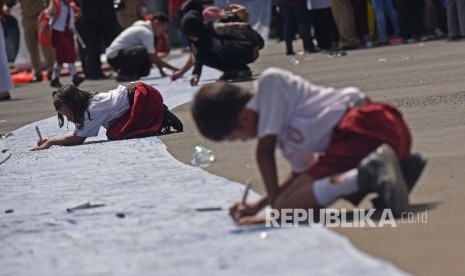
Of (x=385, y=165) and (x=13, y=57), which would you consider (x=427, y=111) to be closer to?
(x=385, y=165)

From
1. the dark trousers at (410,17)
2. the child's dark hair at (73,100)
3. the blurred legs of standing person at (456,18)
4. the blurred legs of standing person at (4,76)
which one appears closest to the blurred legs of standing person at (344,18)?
the dark trousers at (410,17)

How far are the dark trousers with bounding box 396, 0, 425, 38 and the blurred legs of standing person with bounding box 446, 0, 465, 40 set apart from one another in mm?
1118

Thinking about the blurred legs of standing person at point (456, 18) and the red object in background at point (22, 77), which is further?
the red object in background at point (22, 77)

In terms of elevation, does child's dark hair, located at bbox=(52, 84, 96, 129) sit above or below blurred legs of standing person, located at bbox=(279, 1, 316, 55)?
above

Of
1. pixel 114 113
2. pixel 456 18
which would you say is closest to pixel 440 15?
pixel 456 18

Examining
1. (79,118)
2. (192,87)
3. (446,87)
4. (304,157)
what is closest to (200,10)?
(192,87)

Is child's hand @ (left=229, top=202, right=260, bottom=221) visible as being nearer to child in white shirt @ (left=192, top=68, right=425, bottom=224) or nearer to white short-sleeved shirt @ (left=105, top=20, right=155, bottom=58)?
child in white shirt @ (left=192, top=68, right=425, bottom=224)

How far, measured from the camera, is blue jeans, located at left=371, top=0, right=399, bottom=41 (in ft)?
69.8

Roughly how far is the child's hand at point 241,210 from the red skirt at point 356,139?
0.31 m

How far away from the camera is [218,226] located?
624 centimetres

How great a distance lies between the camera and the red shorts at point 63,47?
2039cm

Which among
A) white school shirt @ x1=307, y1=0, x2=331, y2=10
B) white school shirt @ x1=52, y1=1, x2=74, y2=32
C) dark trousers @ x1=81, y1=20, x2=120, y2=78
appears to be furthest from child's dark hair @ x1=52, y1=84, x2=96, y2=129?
white school shirt @ x1=307, y1=0, x2=331, y2=10

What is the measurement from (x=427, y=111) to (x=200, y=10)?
7370 mm

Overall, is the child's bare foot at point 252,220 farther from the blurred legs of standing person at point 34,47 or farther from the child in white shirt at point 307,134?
the blurred legs of standing person at point 34,47
